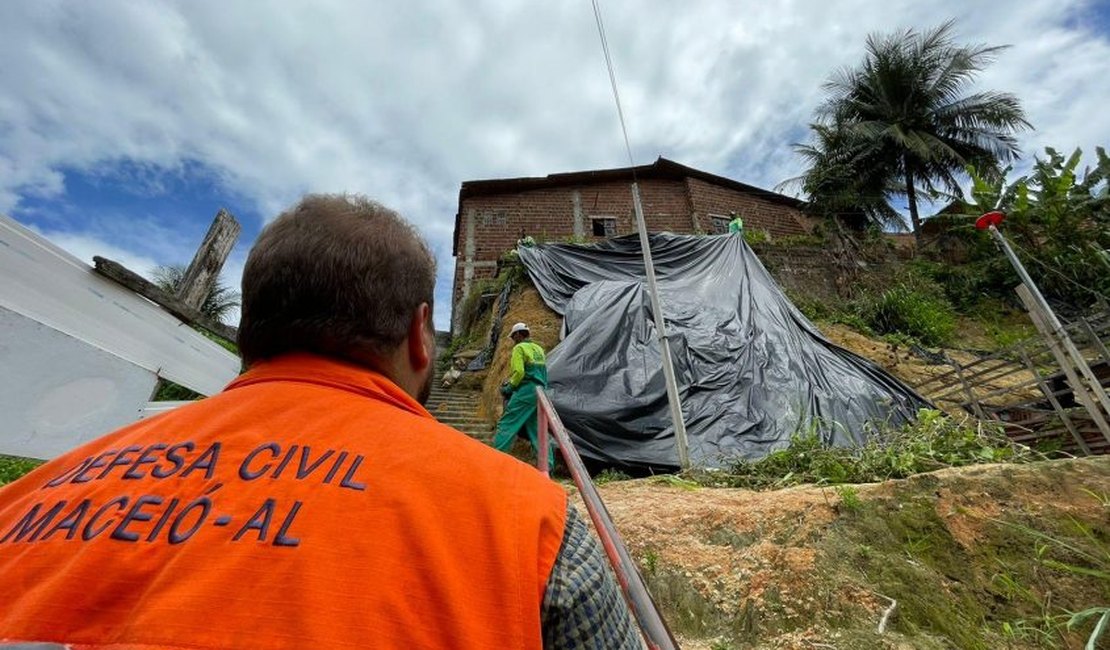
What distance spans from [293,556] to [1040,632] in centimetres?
216

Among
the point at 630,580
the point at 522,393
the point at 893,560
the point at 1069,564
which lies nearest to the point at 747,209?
the point at 522,393

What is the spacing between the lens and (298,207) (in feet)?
2.94

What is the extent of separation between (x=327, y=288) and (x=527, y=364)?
11.9 feet

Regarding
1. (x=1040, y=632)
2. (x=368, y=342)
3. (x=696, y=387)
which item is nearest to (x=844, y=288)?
(x=696, y=387)

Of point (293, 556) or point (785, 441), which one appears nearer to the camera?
point (293, 556)

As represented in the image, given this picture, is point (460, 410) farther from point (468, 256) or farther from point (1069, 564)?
point (468, 256)

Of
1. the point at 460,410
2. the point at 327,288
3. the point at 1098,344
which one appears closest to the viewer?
the point at 327,288

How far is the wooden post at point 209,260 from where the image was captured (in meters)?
2.07

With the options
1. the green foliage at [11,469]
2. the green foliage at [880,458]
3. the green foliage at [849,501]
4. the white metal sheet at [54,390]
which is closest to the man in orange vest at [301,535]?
the white metal sheet at [54,390]

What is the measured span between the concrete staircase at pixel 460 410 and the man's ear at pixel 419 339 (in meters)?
5.01

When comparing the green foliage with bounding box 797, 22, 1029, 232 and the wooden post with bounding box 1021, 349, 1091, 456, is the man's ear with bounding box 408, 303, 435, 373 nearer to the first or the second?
the wooden post with bounding box 1021, 349, 1091, 456

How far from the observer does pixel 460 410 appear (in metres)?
7.02

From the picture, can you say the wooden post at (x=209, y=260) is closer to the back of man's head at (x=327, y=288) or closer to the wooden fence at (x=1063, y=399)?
the back of man's head at (x=327, y=288)

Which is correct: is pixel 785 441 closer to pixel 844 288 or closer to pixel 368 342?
pixel 368 342
